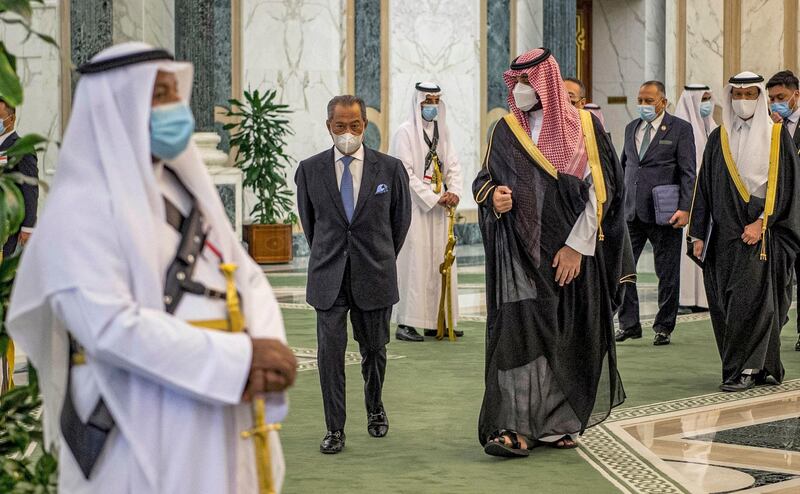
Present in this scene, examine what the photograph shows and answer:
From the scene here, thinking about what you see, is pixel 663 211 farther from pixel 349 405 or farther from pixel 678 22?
pixel 678 22

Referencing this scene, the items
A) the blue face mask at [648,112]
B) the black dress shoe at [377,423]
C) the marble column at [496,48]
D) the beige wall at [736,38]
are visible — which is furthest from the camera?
the marble column at [496,48]

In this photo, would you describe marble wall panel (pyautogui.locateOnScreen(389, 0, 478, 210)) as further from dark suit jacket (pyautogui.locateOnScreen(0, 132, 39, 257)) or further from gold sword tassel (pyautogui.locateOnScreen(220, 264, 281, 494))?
gold sword tassel (pyautogui.locateOnScreen(220, 264, 281, 494))

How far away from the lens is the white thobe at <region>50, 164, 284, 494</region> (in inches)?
99.3

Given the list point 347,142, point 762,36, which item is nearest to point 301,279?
point 762,36

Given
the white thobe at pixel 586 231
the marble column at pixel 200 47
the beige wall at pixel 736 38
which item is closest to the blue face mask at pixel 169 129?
the white thobe at pixel 586 231

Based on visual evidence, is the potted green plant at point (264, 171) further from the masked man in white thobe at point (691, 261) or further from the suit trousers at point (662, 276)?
the suit trousers at point (662, 276)

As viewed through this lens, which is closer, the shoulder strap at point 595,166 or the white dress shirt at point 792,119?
the shoulder strap at point 595,166

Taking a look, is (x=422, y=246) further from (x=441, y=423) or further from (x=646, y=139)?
(x=441, y=423)

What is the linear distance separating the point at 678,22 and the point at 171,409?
14446mm

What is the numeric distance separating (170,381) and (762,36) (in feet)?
45.3

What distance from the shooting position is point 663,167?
31.3 ft

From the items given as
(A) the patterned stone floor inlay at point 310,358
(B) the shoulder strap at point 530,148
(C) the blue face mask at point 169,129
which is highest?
(B) the shoulder strap at point 530,148

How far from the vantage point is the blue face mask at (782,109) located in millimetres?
9281

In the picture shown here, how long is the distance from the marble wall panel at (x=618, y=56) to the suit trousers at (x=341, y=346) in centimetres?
1209
